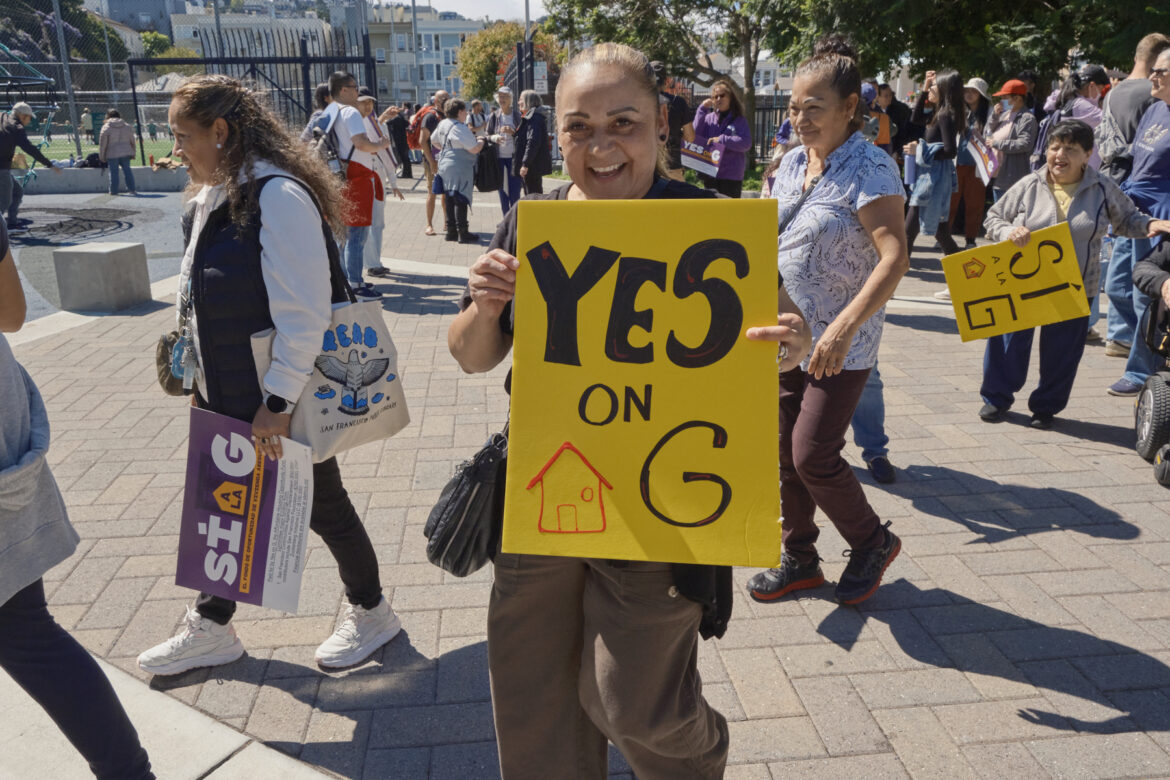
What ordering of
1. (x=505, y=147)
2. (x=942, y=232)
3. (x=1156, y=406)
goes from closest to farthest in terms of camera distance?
(x=1156, y=406) < (x=942, y=232) < (x=505, y=147)

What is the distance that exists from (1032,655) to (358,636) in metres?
2.29

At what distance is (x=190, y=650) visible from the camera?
116 inches

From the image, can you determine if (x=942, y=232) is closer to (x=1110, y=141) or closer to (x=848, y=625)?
(x=1110, y=141)

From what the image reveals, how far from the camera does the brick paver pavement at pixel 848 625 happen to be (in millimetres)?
2633

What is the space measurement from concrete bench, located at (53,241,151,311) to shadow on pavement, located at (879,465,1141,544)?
6977mm

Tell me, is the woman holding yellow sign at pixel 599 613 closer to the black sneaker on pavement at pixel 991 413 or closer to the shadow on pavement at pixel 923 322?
the black sneaker on pavement at pixel 991 413

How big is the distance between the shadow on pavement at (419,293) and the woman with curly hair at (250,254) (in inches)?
198

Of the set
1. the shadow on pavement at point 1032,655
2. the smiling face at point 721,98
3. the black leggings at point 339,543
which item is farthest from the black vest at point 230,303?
the smiling face at point 721,98

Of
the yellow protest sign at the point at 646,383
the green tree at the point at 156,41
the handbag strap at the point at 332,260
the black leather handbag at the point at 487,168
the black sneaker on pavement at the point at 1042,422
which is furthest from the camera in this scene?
the green tree at the point at 156,41

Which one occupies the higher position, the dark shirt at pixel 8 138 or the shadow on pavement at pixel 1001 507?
the dark shirt at pixel 8 138

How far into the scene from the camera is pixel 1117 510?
4.13 m

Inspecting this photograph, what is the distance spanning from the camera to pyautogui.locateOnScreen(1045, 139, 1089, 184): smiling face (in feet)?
15.7

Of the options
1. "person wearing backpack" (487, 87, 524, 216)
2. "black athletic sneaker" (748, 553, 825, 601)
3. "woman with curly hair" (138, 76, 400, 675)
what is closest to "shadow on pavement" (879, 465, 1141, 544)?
"black athletic sneaker" (748, 553, 825, 601)

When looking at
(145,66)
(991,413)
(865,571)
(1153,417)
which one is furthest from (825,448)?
(145,66)
